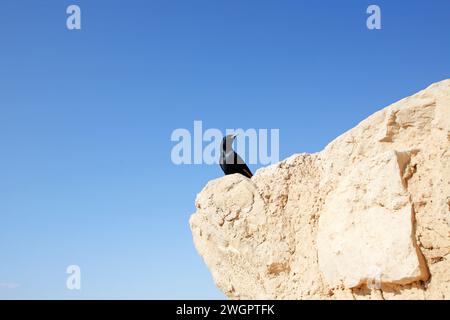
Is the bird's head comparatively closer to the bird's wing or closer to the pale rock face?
the bird's wing

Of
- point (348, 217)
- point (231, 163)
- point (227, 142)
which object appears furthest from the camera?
point (227, 142)

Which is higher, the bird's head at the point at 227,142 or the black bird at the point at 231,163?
the bird's head at the point at 227,142

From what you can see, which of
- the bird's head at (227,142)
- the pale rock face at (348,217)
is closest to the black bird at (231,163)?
the bird's head at (227,142)

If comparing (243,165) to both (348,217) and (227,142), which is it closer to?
(227,142)

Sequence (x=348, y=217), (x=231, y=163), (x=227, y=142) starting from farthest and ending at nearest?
(x=227, y=142) → (x=231, y=163) → (x=348, y=217)

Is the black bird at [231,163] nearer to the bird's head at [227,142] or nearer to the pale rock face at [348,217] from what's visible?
the bird's head at [227,142]

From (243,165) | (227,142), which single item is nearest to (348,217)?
(243,165)

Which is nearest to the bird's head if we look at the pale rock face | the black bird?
the black bird

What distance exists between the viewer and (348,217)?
5211 mm

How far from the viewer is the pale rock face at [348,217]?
4773 millimetres
